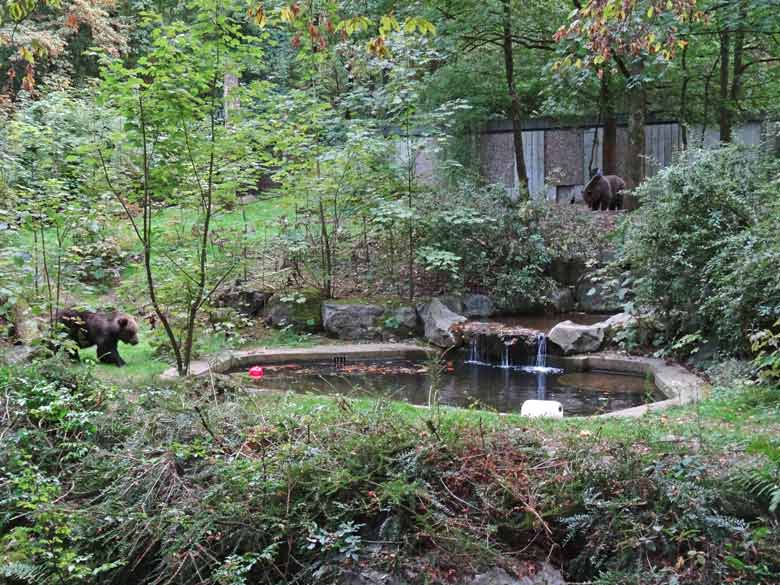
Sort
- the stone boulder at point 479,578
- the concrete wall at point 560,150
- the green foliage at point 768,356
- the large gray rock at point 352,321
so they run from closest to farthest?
1. the stone boulder at point 479,578
2. the green foliage at point 768,356
3. the large gray rock at point 352,321
4. the concrete wall at point 560,150

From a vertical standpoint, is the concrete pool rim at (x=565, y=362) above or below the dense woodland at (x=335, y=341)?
below

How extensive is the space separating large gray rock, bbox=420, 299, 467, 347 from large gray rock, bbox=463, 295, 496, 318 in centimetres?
62

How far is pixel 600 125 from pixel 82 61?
13.6 m

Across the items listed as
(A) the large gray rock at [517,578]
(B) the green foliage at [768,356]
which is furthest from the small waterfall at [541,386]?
(A) the large gray rock at [517,578]

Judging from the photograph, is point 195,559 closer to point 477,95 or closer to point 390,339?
point 390,339

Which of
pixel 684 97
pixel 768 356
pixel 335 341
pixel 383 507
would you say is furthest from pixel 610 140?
pixel 383 507

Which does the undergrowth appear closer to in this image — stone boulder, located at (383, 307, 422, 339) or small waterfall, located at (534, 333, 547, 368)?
small waterfall, located at (534, 333, 547, 368)

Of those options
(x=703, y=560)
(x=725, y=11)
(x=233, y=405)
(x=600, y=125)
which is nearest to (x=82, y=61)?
(x=600, y=125)

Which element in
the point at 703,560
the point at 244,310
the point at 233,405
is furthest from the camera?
the point at 244,310

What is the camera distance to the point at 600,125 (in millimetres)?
18688

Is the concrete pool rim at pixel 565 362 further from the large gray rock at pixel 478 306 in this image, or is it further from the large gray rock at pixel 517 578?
the large gray rock at pixel 517 578

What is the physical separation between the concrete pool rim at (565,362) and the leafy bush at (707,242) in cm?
51

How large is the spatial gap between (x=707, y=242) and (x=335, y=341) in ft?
17.8

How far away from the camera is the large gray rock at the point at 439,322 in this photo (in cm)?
1106
